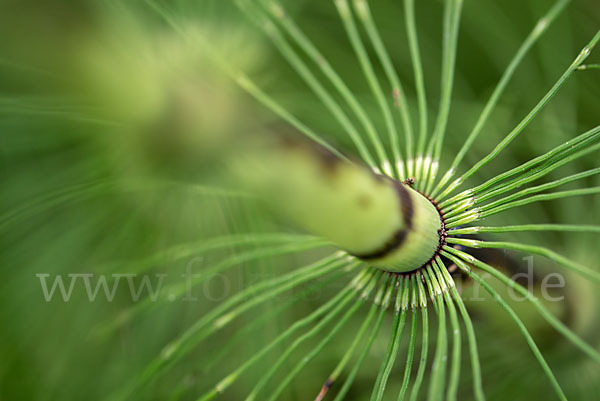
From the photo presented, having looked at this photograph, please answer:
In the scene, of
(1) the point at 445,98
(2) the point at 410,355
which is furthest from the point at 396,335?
(1) the point at 445,98

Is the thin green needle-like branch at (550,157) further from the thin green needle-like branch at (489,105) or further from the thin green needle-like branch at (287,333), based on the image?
the thin green needle-like branch at (287,333)

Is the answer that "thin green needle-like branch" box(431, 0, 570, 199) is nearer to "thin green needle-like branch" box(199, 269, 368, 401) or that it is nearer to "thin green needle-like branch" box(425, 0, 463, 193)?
"thin green needle-like branch" box(425, 0, 463, 193)

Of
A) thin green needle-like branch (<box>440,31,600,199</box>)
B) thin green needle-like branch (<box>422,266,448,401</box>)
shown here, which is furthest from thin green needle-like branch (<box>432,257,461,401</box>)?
thin green needle-like branch (<box>440,31,600,199</box>)

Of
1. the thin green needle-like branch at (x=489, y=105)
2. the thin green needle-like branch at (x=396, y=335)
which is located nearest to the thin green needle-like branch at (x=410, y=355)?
the thin green needle-like branch at (x=396, y=335)

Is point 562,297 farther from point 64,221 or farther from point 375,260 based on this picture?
point 64,221

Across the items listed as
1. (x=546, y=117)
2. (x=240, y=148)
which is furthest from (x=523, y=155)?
(x=240, y=148)
